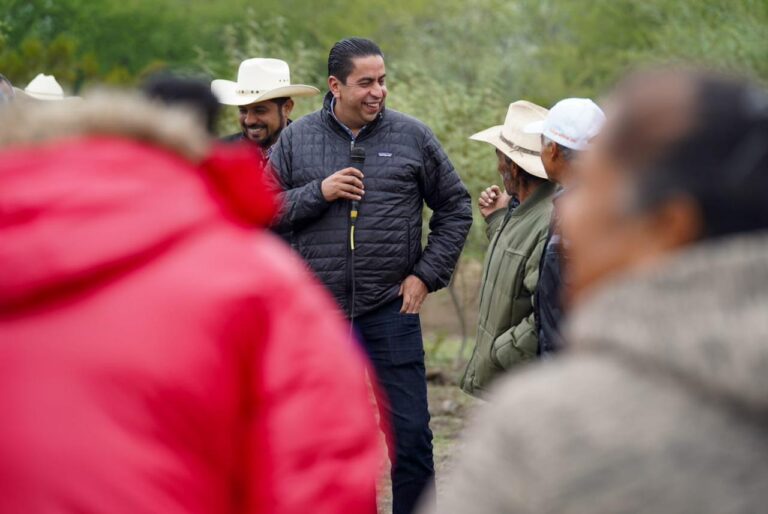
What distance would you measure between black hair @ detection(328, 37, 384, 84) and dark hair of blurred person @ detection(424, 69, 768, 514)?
16.4ft

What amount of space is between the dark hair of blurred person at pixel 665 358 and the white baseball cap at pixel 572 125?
3.54m

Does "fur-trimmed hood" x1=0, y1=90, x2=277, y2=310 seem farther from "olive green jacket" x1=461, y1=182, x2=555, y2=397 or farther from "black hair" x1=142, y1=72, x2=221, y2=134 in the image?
"olive green jacket" x1=461, y1=182, x2=555, y2=397

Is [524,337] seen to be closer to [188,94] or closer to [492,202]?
[492,202]

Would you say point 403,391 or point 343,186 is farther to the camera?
point 403,391

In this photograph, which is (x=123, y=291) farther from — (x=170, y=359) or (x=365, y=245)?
(x=365, y=245)

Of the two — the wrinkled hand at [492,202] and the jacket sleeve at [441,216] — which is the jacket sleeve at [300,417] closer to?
the wrinkled hand at [492,202]

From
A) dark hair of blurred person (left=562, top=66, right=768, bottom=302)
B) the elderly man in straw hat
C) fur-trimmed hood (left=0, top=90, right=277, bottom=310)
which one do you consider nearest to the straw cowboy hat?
the elderly man in straw hat

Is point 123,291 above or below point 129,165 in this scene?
below

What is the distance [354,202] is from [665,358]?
4.80 m

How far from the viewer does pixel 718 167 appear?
1690 mm

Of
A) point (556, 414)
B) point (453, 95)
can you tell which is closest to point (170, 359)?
point (556, 414)

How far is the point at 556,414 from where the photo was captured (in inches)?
65.4

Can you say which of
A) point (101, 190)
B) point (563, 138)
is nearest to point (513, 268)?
point (563, 138)

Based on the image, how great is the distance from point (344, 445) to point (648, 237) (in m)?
0.85
